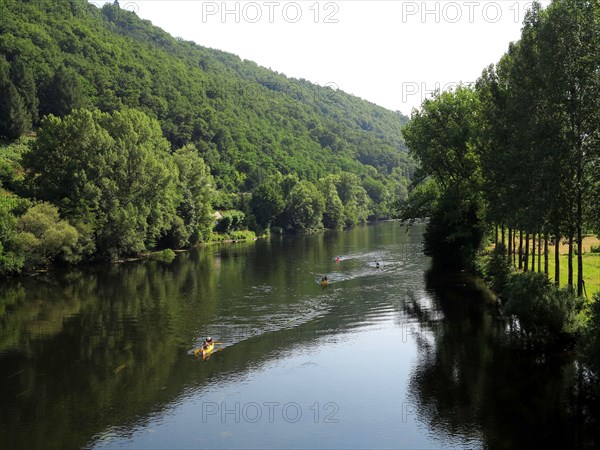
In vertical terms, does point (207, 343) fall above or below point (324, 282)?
below

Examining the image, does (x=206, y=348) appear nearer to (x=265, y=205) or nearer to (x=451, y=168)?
(x=451, y=168)

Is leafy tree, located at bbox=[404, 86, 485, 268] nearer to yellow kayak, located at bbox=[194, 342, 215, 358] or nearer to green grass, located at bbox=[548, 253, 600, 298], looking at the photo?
green grass, located at bbox=[548, 253, 600, 298]

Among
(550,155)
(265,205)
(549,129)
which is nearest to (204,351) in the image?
(550,155)

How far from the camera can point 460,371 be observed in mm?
32750

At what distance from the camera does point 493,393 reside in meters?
29.2

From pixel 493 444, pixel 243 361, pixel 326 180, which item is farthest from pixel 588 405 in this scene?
pixel 326 180

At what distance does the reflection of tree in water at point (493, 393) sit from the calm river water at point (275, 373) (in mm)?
96

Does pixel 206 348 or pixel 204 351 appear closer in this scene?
pixel 204 351

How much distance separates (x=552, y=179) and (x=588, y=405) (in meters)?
12.7

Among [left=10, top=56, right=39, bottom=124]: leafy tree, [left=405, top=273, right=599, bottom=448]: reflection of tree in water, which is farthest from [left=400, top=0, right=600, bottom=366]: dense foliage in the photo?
[left=10, top=56, right=39, bottom=124]: leafy tree

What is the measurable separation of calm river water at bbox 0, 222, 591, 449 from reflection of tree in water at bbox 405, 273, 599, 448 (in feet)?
0.32

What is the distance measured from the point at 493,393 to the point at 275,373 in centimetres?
1235

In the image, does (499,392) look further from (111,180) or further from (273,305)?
(111,180)

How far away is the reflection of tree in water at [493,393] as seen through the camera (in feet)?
81.1
